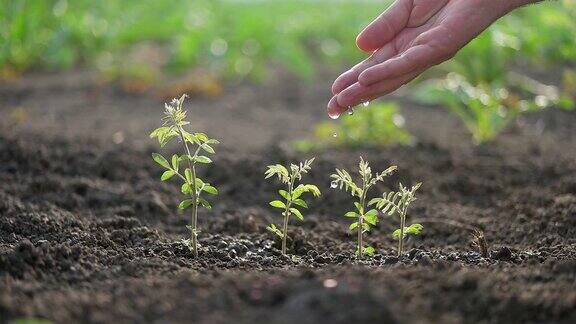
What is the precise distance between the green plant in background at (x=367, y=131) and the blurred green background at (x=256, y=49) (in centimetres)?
55

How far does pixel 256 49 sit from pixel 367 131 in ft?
14.0

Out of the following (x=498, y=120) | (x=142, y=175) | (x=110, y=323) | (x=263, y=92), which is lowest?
(x=110, y=323)

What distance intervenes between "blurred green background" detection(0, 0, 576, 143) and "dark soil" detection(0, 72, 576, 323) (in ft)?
1.22

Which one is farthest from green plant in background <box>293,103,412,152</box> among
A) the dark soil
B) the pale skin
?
the pale skin

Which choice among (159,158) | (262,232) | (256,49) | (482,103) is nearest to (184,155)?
(159,158)

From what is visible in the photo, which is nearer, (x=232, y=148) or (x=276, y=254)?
(x=276, y=254)

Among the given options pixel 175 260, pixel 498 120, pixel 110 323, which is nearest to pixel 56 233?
pixel 175 260

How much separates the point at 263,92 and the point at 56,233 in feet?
17.6

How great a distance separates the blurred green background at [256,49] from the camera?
20.8 feet

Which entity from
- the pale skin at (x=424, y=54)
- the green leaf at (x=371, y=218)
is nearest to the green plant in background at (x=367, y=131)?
the pale skin at (x=424, y=54)

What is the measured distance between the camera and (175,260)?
2924mm

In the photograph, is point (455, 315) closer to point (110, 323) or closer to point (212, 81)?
point (110, 323)

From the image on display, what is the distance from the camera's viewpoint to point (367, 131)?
5.48 meters

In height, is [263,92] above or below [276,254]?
above
